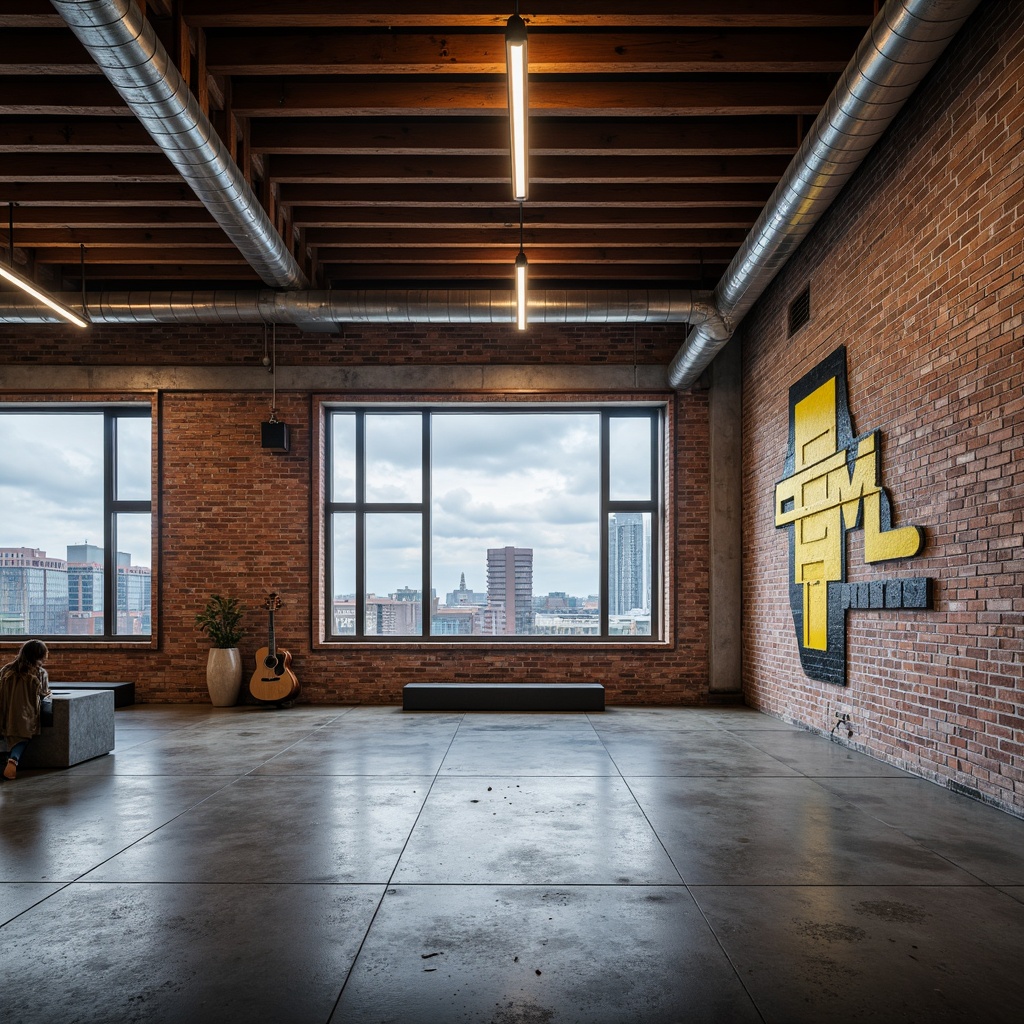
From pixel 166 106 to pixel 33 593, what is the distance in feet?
24.7

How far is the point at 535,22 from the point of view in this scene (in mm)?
4918

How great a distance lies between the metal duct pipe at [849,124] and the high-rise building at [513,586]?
4.18 meters

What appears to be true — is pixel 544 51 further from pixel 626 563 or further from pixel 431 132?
pixel 626 563

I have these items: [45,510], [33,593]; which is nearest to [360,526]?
[45,510]

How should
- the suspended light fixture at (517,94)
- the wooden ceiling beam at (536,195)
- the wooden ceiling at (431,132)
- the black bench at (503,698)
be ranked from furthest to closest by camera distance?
1. the black bench at (503,698)
2. the wooden ceiling beam at (536,195)
3. the wooden ceiling at (431,132)
4. the suspended light fixture at (517,94)

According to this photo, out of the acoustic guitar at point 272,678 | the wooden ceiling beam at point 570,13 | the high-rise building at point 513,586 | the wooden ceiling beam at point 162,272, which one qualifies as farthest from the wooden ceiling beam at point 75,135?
the high-rise building at point 513,586

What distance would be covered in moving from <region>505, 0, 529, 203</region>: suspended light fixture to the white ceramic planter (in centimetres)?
651

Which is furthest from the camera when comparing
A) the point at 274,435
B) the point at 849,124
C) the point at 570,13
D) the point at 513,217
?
the point at 274,435

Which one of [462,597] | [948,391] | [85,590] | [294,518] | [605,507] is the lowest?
[462,597]

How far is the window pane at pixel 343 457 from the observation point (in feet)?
34.0

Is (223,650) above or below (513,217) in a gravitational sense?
below

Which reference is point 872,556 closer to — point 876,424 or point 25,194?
point 876,424

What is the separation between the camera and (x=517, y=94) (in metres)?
4.12

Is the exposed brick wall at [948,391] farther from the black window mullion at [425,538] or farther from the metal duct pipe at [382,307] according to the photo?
the black window mullion at [425,538]
